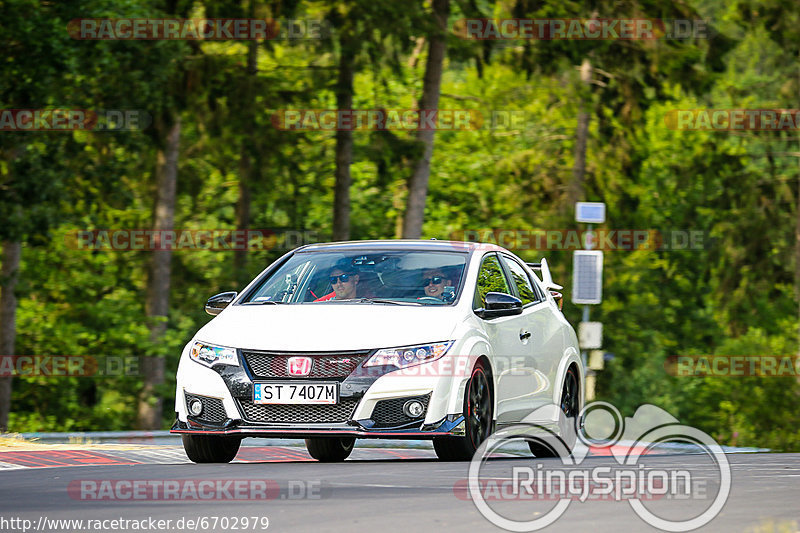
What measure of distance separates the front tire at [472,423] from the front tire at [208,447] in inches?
61.5

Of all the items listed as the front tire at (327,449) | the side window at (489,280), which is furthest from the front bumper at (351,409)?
the front tire at (327,449)

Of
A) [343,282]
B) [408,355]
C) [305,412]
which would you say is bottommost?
[305,412]

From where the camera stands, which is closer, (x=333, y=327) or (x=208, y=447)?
(x=333, y=327)

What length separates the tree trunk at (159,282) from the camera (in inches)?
1289

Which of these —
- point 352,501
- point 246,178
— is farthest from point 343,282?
point 246,178

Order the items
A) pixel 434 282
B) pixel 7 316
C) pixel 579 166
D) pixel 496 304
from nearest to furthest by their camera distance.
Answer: pixel 496 304 → pixel 434 282 → pixel 7 316 → pixel 579 166

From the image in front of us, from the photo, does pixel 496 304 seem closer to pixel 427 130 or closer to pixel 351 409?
pixel 351 409

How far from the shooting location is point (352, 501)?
25.4 feet

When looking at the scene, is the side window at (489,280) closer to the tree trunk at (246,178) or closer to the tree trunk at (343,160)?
the tree trunk at (246,178)

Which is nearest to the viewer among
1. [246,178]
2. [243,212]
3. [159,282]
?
[159,282]

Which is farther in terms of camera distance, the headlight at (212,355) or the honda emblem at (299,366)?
the headlight at (212,355)

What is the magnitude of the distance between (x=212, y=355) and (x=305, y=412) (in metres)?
0.81

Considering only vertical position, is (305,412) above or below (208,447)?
above

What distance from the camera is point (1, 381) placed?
31891 millimetres
